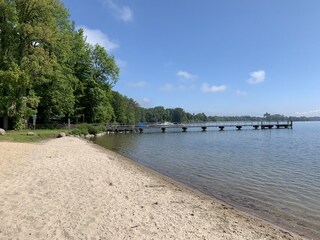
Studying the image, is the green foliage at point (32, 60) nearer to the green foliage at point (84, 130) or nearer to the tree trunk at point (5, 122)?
the tree trunk at point (5, 122)

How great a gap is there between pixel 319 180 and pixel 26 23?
3425 centimetres

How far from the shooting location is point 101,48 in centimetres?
5941

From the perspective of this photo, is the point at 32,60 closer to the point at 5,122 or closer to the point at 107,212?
the point at 5,122

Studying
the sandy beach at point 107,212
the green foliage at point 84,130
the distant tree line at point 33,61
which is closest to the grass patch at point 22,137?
the distant tree line at point 33,61

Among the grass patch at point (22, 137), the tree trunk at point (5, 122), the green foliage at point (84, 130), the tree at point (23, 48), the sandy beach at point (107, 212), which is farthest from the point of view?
the green foliage at point (84, 130)

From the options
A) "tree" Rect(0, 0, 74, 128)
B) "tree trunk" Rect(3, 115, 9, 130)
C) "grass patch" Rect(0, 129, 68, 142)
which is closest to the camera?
"grass patch" Rect(0, 129, 68, 142)

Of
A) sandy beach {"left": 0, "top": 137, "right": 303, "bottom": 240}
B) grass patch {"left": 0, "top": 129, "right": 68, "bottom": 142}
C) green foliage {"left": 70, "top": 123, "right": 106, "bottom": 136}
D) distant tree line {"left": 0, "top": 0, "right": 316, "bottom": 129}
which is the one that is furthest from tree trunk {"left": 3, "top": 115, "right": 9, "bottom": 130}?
sandy beach {"left": 0, "top": 137, "right": 303, "bottom": 240}

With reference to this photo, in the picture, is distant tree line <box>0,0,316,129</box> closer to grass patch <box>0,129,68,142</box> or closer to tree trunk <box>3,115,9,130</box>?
tree trunk <box>3,115,9,130</box>

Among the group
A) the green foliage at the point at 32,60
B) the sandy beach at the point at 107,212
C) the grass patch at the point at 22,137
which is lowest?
the sandy beach at the point at 107,212

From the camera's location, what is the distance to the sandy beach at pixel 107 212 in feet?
20.4

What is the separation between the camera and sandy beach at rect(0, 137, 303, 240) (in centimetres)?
622

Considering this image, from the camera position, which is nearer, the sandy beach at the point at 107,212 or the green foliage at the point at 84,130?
the sandy beach at the point at 107,212

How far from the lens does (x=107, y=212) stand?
7477mm

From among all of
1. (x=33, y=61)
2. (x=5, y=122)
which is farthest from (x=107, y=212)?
(x=5, y=122)
